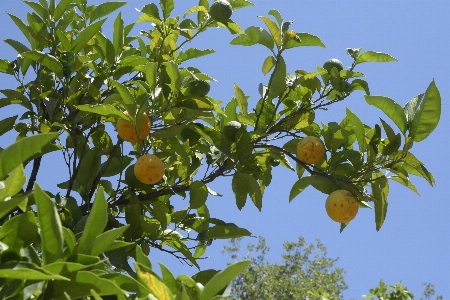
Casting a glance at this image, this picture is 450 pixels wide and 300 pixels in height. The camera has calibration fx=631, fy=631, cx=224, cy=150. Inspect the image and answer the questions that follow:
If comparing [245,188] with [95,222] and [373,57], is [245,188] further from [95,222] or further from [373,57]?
[95,222]

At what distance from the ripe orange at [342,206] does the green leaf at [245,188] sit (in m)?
0.33

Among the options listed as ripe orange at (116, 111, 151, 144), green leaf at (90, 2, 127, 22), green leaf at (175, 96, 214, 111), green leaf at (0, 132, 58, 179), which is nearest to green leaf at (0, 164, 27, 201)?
green leaf at (0, 132, 58, 179)

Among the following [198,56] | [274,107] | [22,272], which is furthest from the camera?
[198,56]

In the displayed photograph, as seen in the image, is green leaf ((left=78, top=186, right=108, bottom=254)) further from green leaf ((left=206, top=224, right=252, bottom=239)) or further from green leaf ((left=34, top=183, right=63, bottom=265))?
green leaf ((left=206, top=224, right=252, bottom=239))

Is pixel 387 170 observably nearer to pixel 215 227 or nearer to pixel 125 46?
pixel 215 227

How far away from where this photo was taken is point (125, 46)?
10.8ft

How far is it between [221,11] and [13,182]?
1.76 m

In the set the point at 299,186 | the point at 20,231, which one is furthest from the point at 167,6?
the point at 20,231

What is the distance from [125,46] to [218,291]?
89.1 inches

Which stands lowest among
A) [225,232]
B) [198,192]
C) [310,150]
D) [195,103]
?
[225,232]

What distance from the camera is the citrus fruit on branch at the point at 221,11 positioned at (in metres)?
2.87

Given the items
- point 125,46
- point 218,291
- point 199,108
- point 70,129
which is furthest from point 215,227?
point 218,291

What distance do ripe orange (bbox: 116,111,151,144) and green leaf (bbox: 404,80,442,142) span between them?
3.30ft

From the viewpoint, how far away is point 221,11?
2869mm
